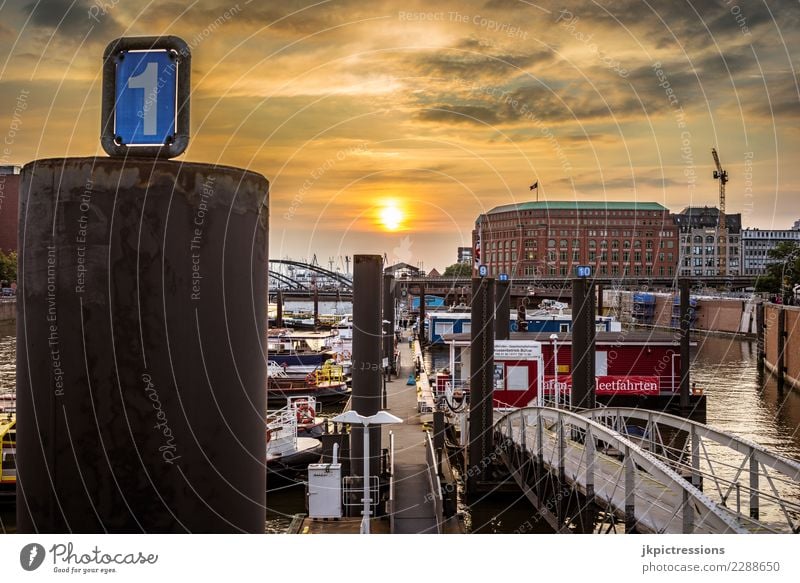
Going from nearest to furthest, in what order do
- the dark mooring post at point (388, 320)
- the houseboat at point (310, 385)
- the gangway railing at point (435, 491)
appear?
1. the gangway railing at point (435, 491)
2. the dark mooring post at point (388, 320)
3. the houseboat at point (310, 385)

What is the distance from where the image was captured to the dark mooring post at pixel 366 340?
10070 millimetres

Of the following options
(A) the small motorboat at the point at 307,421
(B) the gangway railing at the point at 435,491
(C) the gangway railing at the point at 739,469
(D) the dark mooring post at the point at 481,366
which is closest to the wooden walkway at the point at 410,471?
(B) the gangway railing at the point at 435,491

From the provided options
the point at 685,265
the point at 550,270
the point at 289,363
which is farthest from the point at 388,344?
the point at 685,265

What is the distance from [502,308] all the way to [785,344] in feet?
58.1

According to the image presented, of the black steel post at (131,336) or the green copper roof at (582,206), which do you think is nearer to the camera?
the black steel post at (131,336)

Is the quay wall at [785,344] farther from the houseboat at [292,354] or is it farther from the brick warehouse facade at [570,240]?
the brick warehouse facade at [570,240]

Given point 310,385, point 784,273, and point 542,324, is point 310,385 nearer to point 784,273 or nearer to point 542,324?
point 542,324

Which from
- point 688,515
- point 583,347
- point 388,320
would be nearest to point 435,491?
point 688,515

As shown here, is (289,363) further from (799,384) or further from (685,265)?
(685,265)

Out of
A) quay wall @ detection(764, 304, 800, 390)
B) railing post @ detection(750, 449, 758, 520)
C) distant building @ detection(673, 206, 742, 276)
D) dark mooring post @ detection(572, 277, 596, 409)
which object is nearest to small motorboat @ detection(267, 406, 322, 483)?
dark mooring post @ detection(572, 277, 596, 409)

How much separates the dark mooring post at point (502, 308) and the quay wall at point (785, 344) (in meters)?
11.8

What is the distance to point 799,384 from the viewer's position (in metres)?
29.8
